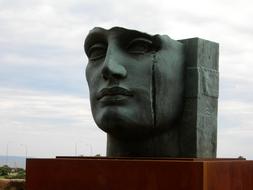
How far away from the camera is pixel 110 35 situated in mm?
5746

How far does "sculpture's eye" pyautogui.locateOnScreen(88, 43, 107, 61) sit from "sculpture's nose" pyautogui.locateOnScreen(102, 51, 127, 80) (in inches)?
12.2

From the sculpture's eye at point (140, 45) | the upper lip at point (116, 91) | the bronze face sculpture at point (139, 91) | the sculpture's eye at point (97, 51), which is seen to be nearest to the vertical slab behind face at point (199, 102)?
the bronze face sculpture at point (139, 91)

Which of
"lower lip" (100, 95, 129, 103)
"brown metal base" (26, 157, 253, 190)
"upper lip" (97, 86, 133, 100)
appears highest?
"upper lip" (97, 86, 133, 100)

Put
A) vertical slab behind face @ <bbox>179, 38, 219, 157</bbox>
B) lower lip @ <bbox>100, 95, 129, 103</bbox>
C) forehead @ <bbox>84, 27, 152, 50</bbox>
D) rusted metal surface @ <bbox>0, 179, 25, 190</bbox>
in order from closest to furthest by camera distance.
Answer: lower lip @ <bbox>100, 95, 129, 103</bbox> → forehead @ <bbox>84, 27, 152, 50</bbox> → vertical slab behind face @ <bbox>179, 38, 219, 157</bbox> → rusted metal surface @ <bbox>0, 179, 25, 190</bbox>

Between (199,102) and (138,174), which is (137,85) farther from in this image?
(138,174)

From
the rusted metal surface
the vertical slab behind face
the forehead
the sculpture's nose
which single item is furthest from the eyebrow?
the rusted metal surface

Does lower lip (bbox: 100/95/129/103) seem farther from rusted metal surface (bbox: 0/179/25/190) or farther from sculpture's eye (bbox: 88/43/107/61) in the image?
rusted metal surface (bbox: 0/179/25/190)

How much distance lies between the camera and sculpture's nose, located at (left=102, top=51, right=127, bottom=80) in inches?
216

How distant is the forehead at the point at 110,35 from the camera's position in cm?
562

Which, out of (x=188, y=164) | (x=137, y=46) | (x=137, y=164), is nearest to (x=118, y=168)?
(x=137, y=164)

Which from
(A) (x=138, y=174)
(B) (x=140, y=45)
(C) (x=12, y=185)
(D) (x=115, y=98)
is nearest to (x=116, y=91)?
(D) (x=115, y=98)

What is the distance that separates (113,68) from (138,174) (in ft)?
4.52

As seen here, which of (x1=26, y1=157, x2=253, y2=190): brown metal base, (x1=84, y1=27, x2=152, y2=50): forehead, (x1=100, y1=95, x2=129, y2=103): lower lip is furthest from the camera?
(x1=84, y1=27, x2=152, y2=50): forehead

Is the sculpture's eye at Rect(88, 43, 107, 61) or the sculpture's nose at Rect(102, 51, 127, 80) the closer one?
the sculpture's nose at Rect(102, 51, 127, 80)
